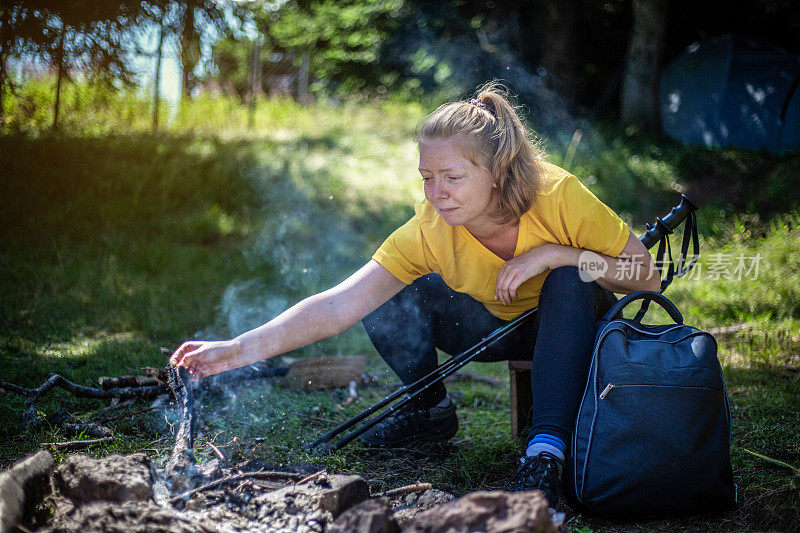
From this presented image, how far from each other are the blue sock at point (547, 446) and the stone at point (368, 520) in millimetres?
663

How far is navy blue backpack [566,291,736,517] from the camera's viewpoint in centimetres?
187

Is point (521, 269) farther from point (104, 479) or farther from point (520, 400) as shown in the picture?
point (104, 479)

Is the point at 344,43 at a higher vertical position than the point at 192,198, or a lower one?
higher

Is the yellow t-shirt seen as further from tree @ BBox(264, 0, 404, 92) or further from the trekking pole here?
tree @ BBox(264, 0, 404, 92)

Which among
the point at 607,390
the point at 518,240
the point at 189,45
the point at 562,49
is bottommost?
the point at 607,390

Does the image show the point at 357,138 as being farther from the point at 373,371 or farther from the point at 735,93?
the point at 373,371

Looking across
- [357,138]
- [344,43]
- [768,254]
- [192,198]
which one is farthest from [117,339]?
[344,43]

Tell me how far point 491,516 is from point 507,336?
1.19 m

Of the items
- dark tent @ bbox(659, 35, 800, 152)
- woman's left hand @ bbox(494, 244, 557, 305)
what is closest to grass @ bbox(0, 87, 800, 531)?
dark tent @ bbox(659, 35, 800, 152)

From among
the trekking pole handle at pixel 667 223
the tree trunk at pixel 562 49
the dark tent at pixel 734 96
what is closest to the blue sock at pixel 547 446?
the trekking pole handle at pixel 667 223

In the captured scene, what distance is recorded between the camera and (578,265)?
2.23 metres

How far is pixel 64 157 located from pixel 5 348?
3388mm

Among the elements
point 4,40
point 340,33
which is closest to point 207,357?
point 4,40

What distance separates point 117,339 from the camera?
3.74 metres
